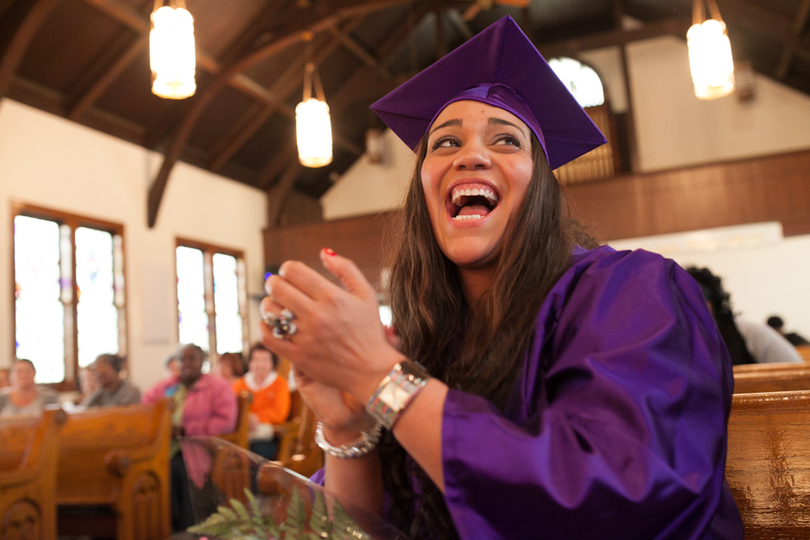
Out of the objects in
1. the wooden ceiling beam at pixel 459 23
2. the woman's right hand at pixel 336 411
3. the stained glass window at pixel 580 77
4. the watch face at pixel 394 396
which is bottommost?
the woman's right hand at pixel 336 411

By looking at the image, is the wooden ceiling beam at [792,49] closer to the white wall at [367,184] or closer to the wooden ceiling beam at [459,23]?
the wooden ceiling beam at [459,23]

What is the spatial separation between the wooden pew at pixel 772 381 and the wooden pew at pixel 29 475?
300 centimetres

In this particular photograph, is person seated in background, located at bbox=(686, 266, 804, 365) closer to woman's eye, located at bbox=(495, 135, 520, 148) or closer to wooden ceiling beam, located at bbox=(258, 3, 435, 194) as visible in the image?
woman's eye, located at bbox=(495, 135, 520, 148)

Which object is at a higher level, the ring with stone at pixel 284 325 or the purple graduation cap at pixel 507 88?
the purple graduation cap at pixel 507 88

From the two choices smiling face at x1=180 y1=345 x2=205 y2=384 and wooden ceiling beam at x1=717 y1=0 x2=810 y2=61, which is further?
wooden ceiling beam at x1=717 y1=0 x2=810 y2=61

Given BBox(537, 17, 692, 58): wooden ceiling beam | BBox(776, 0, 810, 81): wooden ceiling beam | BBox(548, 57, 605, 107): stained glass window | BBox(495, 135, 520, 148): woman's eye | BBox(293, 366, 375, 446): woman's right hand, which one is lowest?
BBox(293, 366, 375, 446): woman's right hand

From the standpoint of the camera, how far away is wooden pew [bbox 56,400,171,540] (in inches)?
141

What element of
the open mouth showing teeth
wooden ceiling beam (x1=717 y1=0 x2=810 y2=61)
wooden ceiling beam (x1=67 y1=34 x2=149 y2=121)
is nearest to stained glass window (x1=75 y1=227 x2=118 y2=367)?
wooden ceiling beam (x1=67 y1=34 x2=149 y2=121)

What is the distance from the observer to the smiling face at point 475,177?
1.07m

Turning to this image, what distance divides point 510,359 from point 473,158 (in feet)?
1.19

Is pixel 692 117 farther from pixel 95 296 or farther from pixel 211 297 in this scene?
pixel 95 296

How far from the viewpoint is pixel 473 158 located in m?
1.09

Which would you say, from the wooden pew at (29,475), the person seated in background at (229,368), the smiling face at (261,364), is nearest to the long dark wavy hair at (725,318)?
the wooden pew at (29,475)

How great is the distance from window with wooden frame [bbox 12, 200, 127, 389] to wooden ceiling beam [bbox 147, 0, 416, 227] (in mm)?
859
